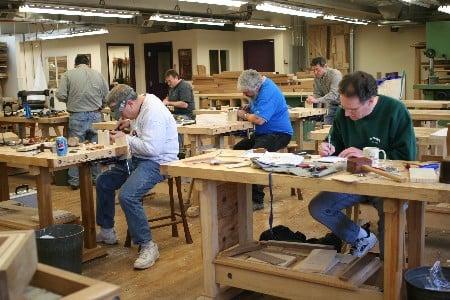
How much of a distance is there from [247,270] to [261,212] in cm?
244

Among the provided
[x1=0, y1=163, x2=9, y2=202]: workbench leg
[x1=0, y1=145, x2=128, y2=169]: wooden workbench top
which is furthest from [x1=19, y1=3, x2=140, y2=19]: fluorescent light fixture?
[x1=0, y1=145, x2=128, y2=169]: wooden workbench top

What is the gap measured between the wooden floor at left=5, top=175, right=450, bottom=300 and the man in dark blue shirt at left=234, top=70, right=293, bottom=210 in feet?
2.36

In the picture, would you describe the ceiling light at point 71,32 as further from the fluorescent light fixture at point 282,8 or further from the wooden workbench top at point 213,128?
the wooden workbench top at point 213,128

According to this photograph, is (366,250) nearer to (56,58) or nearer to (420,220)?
(420,220)

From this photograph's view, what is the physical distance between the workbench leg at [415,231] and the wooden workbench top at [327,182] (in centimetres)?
29

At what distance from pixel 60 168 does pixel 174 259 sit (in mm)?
1155

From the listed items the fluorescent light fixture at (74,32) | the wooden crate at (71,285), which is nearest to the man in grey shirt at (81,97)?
the fluorescent light fixture at (74,32)

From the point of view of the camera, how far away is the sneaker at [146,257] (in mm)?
4238

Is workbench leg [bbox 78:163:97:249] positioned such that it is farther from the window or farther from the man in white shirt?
the window

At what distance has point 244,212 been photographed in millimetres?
3744

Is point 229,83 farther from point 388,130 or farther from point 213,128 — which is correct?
point 388,130

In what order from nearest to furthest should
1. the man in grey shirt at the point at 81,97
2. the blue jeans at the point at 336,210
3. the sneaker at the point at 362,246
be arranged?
the blue jeans at the point at 336,210 < the sneaker at the point at 362,246 < the man in grey shirt at the point at 81,97

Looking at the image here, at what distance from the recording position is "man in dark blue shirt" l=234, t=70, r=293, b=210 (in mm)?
5574

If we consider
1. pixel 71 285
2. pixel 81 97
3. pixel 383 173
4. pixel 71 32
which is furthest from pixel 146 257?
pixel 71 32
